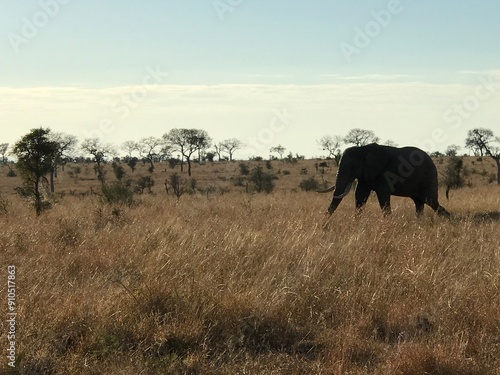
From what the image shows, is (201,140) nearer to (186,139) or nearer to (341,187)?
(186,139)

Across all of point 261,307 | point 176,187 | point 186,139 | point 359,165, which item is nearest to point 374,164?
point 359,165

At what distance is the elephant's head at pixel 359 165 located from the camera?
12.5 m

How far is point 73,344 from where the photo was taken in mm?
4203

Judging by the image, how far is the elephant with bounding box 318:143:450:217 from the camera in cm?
1253

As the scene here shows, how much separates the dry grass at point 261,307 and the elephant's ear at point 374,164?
18.7 feet

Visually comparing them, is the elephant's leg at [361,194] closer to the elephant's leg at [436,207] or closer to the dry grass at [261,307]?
the elephant's leg at [436,207]

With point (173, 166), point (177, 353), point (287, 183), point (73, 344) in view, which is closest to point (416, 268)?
point (177, 353)

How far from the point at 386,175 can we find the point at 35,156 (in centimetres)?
923

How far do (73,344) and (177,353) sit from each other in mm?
862

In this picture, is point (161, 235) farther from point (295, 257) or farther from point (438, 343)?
point (438, 343)

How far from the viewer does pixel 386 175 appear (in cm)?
1280

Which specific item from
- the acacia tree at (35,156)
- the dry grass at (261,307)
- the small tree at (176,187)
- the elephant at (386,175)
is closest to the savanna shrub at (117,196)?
the acacia tree at (35,156)

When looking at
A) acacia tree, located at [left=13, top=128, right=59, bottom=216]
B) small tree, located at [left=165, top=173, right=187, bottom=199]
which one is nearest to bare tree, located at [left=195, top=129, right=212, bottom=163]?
small tree, located at [left=165, top=173, right=187, bottom=199]

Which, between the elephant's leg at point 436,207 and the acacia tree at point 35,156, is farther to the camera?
the acacia tree at point 35,156
